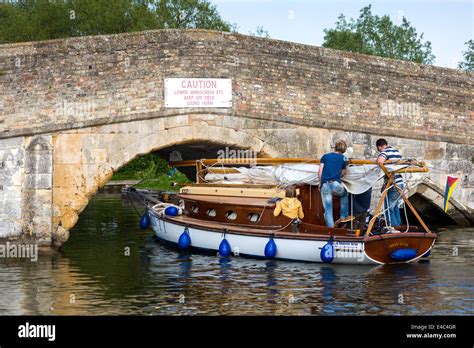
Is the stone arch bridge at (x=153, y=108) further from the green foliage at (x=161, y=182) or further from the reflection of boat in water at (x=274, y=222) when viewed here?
the green foliage at (x=161, y=182)

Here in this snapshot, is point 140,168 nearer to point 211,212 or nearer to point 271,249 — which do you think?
point 211,212

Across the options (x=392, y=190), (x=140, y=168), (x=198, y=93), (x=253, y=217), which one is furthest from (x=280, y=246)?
(x=140, y=168)

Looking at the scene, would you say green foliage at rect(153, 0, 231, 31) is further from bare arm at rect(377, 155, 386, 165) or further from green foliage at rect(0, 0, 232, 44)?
bare arm at rect(377, 155, 386, 165)

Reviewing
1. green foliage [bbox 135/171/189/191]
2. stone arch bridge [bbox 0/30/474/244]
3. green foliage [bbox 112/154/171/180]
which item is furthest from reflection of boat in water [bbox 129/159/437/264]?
green foliage [bbox 112/154/171/180]

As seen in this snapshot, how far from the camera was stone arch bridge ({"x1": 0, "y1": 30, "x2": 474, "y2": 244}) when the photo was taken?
15.3 metres

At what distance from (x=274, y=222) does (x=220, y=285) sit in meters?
2.42

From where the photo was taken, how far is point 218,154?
57.2 ft

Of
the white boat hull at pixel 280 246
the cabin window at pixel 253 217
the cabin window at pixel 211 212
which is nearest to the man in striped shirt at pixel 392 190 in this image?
the white boat hull at pixel 280 246

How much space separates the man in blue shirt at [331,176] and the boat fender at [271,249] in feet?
2.74

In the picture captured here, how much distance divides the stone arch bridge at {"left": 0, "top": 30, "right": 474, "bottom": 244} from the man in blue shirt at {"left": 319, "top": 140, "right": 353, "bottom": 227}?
101 inches

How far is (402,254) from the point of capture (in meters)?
13.5

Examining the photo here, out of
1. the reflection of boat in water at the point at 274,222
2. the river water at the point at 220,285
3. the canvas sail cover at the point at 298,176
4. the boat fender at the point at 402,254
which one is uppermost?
the canvas sail cover at the point at 298,176

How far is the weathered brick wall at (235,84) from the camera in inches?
603
